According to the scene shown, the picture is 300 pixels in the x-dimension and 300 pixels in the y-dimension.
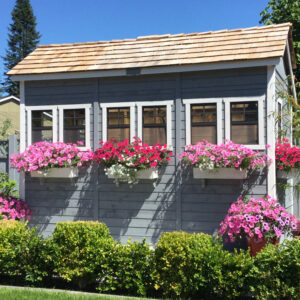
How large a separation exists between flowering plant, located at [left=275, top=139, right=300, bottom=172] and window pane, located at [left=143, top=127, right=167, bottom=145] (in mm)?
2280

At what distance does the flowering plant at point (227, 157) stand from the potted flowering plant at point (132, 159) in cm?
71

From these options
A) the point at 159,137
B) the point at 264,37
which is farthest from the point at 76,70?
the point at 264,37

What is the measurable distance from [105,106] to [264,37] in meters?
3.56

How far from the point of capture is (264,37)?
8500mm

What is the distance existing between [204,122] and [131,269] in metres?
3.68

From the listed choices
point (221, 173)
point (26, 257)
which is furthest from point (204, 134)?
point (26, 257)

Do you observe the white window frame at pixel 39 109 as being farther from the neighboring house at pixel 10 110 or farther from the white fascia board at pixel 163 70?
the neighboring house at pixel 10 110

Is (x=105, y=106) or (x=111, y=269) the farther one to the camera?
(x=105, y=106)

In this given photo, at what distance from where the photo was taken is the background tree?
49.9 ft

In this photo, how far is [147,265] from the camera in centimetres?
592

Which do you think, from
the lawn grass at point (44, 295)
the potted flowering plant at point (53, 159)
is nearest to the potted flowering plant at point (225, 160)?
the potted flowering plant at point (53, 159)

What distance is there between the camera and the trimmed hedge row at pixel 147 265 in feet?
17.5

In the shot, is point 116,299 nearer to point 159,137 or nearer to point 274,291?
point 274,291

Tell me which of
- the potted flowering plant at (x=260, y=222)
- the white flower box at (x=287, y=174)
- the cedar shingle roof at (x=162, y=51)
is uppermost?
the cedar shingle roof at (x=162, y=51)
